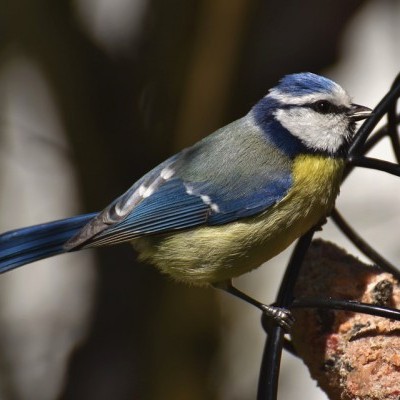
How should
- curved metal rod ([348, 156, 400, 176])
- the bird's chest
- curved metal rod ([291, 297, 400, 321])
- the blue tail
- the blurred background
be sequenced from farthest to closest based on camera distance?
the blurred background < the blue tail < the bird's chest < curved metal rod ([348, 156, 400, 176]) < curved metal rod ([291, 297, 400, 321])

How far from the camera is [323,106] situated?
202 cm

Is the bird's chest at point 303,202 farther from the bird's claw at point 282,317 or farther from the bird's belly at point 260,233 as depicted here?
the bird's claw at point 282,317

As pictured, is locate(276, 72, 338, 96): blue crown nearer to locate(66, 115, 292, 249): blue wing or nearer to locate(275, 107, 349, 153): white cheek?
locate(275, 107, 349, 153): white cheek

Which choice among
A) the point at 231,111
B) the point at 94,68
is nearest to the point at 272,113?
the point at 231,111

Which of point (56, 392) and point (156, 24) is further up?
point (156, 24)

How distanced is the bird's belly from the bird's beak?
112 mm


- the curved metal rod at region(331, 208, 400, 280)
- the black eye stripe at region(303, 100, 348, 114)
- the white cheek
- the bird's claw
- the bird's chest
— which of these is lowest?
the bird's claw

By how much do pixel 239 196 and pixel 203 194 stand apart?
103 millimetres

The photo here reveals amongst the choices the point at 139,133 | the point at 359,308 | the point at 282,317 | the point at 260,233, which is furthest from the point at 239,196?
the point at 139,133

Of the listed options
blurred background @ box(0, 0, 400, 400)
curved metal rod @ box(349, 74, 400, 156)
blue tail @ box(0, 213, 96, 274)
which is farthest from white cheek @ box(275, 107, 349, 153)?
blurred background @ box(0, 0, 400, 400)

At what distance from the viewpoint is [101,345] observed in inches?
112

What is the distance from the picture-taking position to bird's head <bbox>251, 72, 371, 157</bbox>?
2.01 metres

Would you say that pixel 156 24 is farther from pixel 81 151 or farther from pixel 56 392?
pixel 56 392

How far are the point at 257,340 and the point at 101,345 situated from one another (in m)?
0.73
